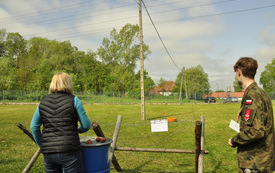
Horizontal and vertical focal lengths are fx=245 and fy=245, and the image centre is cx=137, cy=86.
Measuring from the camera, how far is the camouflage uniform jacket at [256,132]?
107 inches

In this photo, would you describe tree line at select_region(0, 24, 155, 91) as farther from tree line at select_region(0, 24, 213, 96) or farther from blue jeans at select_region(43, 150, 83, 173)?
blue jeans at select_region(43, 150, 83, 173)

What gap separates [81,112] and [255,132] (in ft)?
6.69

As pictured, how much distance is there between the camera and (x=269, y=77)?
292ft

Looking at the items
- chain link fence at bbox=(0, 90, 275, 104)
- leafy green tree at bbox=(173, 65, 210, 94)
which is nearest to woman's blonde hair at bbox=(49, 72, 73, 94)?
chain link fence at bbox=(0, 90, 275, 104)

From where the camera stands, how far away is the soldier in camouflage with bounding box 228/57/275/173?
2715mm

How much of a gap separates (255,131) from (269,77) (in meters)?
98.0

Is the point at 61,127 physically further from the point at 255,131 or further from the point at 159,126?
the point at 159,126

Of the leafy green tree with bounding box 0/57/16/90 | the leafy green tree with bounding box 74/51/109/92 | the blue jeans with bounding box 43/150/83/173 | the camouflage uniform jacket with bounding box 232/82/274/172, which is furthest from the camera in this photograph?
the leafy green tree with bounding box 74/51/109/92

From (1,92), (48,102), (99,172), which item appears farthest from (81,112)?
(1,92)

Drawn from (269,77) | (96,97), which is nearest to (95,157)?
(96,97)

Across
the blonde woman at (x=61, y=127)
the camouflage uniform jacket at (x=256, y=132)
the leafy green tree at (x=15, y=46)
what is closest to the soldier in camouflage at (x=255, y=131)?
the camouflage uniform jacket at (x=256, y=132)

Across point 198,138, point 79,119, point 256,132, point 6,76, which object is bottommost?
point 198,138

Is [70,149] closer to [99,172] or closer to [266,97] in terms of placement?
[99,172]

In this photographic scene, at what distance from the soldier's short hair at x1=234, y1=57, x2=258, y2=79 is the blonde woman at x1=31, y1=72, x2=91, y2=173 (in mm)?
2012
